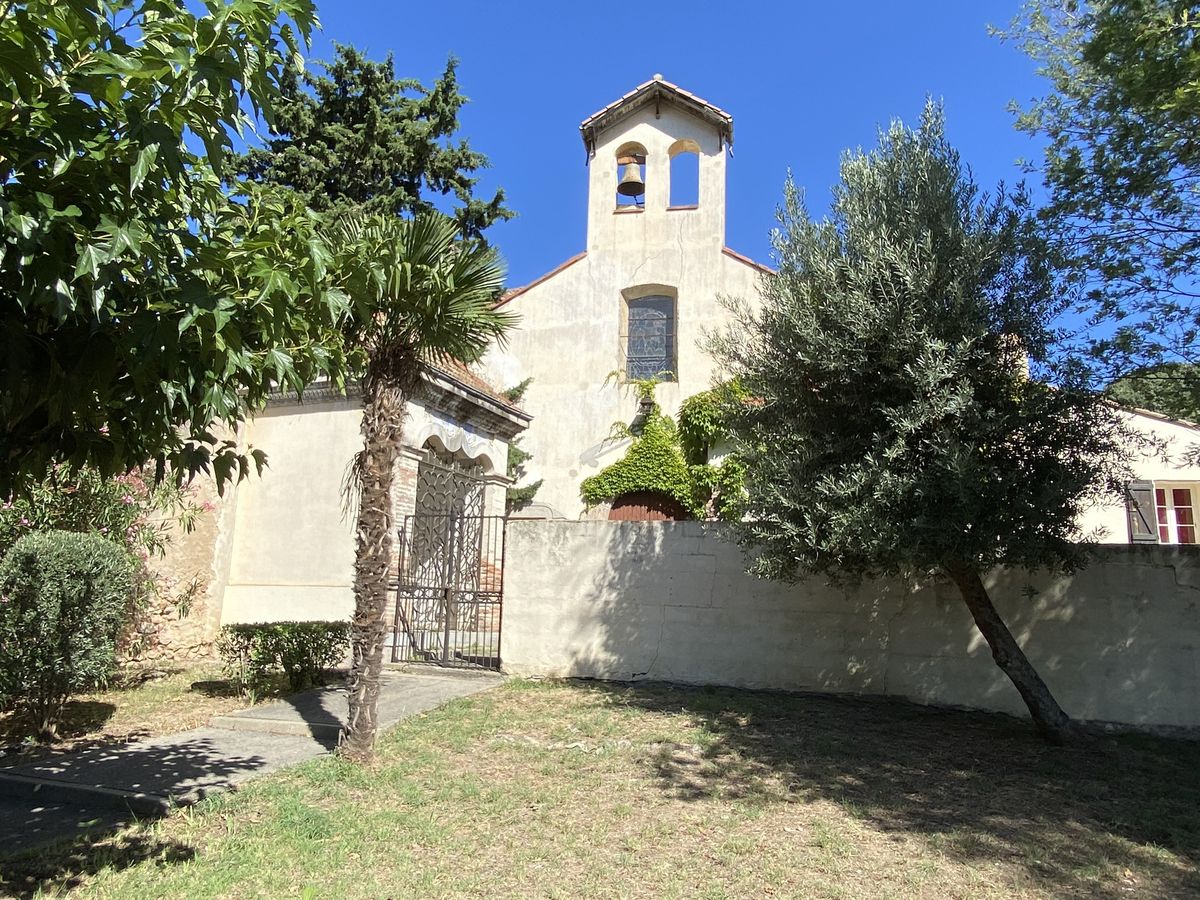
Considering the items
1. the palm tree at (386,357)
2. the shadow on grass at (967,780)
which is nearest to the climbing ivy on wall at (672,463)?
the shadow on grass at (967,780)

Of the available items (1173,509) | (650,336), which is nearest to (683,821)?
(650,336)

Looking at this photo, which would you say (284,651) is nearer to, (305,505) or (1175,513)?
(305,505)

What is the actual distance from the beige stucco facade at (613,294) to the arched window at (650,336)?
0.67 ft

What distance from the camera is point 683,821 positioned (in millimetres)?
4773

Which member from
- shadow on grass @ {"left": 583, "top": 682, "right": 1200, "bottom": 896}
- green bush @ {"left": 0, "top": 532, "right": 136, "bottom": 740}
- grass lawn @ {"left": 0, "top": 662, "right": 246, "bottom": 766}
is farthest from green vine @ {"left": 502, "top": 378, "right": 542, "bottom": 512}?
green bush @ {"left": 0, "top": 532, "right": 136, "bottom": 740}

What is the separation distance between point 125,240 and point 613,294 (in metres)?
16.1

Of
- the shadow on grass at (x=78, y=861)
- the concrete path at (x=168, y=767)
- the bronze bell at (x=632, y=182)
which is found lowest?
the shadow on grass at (x=78, y=861)

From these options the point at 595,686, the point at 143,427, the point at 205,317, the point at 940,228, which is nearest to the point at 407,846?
the point at 143,427

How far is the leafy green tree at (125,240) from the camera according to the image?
2348mm

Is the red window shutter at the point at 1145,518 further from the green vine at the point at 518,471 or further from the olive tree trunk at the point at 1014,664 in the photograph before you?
the green vine at the point at 518,471

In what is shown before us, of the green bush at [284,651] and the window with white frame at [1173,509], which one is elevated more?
the window with white frame at [1173,509]

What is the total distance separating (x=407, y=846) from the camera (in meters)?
4.38

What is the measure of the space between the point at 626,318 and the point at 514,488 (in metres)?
4.73

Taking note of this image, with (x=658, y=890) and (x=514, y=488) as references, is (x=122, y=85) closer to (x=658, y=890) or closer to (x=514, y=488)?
(x=658, y=890)
